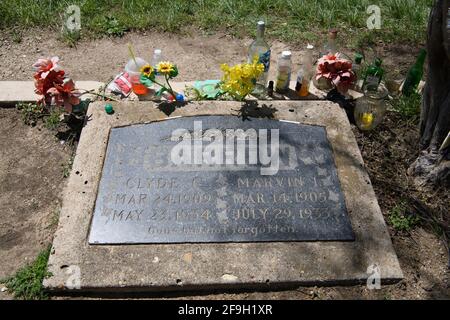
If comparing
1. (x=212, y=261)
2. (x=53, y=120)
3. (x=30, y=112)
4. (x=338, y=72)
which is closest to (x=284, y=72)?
(x=338, y=72)

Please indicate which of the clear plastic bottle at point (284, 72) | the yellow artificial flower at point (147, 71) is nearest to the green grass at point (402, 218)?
the clear plastic bottle at point (284, 72)

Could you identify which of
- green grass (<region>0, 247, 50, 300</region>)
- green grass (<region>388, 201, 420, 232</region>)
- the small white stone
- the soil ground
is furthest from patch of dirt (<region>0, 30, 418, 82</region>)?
the small white stone

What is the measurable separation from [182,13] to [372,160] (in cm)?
277

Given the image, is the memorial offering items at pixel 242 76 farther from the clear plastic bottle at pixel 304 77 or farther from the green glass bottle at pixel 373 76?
the green glass bottle at pixel 373 76

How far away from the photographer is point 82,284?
2346mm

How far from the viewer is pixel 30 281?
2.46 metres

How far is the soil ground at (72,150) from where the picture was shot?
2538 mm

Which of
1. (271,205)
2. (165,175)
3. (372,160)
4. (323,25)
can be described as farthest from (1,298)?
(323,25)

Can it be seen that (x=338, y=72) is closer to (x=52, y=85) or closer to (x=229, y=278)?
(x=229, y=278)

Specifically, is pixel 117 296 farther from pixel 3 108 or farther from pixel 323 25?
pixel 323 25

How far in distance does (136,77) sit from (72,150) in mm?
797

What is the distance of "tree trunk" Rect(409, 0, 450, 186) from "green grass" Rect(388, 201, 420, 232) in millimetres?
279

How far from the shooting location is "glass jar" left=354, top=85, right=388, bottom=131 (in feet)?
11.1

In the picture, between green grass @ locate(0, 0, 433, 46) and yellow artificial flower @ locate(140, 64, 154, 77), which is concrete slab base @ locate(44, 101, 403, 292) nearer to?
yellow artificial flower @ locate(140, 64, 154, 77)
